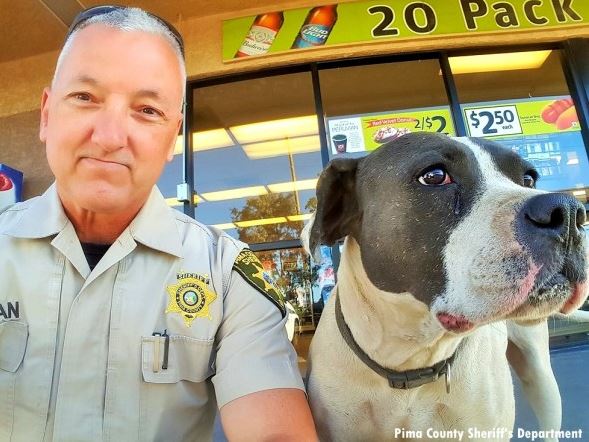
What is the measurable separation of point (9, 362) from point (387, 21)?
14.0 feet

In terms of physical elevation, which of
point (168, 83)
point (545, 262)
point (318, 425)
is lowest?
point (318, 425)

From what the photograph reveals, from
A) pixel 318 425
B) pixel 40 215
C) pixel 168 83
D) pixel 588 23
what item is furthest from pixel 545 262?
pixel 588 23

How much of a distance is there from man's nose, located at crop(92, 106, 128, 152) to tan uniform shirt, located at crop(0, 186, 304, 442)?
0.28 m

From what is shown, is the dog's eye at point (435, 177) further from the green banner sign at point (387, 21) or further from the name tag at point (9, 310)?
the green banner sign at point (387, 21)

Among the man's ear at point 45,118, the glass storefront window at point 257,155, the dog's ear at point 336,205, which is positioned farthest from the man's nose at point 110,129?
the glass storefront window at point 257,155

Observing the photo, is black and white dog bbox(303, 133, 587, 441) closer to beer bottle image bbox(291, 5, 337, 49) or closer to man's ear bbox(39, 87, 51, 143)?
man's ear bbox(39, 87, 51, 143)

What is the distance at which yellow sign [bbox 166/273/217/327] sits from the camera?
4.39 ft

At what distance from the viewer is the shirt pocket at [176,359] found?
1.27 m

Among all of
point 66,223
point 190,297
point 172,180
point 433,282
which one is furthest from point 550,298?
point 172,180

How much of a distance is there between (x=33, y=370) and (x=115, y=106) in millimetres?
750

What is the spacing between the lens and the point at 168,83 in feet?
4.56

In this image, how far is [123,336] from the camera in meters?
1.27

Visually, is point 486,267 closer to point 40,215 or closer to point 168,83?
point 168,83

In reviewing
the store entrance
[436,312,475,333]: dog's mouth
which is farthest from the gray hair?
the store entrance
